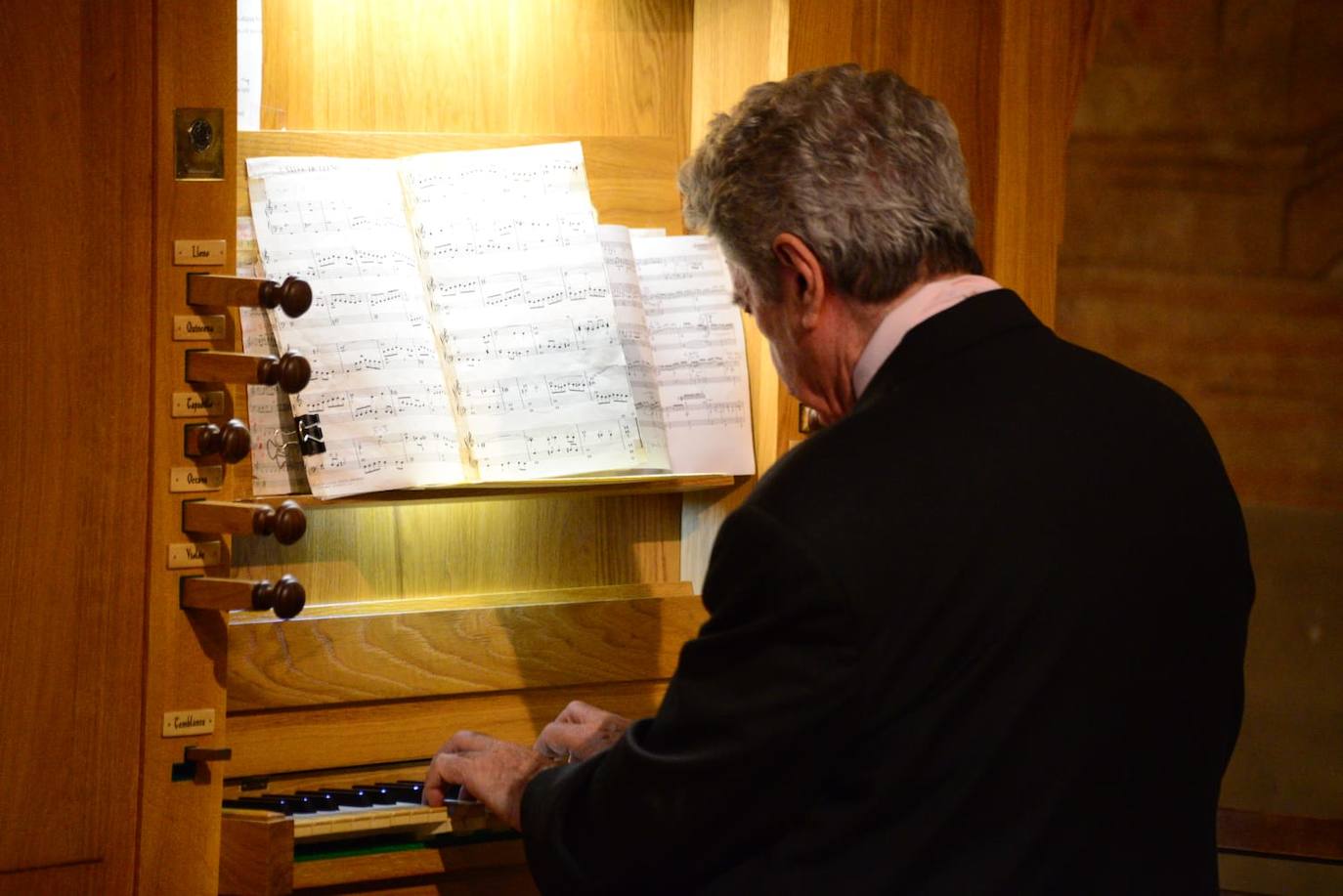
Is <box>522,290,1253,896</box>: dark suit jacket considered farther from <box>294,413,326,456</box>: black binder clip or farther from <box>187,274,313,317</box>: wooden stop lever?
<box>294,413,326,456</box>: black binder clip

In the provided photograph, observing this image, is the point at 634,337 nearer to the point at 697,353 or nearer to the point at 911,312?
the point at 697,353

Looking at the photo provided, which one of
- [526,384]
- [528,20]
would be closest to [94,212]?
[526,384]

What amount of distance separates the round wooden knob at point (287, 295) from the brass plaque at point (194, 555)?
13.1 inches

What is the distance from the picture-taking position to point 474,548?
8.26 ft

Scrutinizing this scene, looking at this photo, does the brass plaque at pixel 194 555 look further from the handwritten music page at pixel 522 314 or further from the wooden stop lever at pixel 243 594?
the handwritten music page at pixel 522 314

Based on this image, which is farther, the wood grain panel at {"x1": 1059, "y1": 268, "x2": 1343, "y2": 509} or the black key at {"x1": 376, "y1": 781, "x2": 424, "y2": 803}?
the wood grain panel at {"x1": 1059, "y1": 268, "x2": 1343, "y2": 509}

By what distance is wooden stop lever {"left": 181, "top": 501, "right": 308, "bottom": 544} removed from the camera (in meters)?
1.83

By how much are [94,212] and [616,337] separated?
0.86 m

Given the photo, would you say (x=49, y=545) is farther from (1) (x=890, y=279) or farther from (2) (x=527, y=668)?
(1) (x=890, y=279)

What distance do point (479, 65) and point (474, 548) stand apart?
85 centimetres

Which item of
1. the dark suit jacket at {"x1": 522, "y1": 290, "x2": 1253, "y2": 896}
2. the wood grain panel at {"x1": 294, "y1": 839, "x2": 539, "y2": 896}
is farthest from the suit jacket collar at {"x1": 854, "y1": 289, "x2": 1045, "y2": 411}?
the wood grain panel at {"x1": 294, "y1": 839, "x2": 539, "y2": 896}

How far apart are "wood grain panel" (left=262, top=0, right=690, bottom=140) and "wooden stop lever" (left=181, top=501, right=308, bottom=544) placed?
80cm

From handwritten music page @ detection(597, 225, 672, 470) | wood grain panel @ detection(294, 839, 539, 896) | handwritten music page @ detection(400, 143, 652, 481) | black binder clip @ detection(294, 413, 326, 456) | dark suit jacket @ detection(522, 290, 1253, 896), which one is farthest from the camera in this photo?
handwritten music page @ detection(597, 225, 672, 470)

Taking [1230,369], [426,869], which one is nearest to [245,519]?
[426,869]
